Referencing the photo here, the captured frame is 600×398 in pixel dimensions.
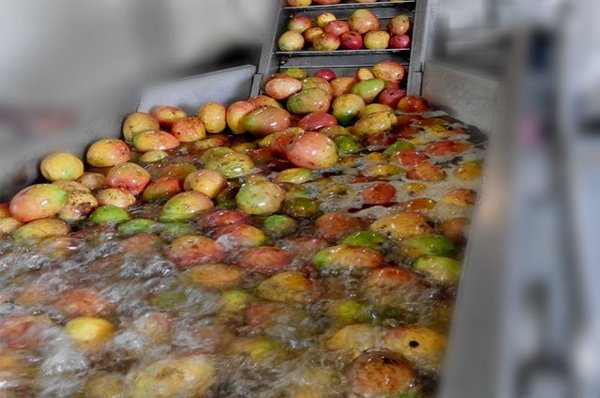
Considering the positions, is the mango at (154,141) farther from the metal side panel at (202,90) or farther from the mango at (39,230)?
the mango at (39,230)

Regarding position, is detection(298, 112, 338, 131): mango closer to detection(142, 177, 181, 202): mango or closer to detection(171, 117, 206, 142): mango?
detection(171, 117, 206, 142): mango

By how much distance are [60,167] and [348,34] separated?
218 cm

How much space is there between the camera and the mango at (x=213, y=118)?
351 centimetres

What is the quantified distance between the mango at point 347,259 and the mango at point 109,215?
2.95 ft

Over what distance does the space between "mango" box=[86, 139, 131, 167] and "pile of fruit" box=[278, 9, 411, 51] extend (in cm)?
162

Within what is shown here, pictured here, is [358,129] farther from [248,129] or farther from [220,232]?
[220,232]

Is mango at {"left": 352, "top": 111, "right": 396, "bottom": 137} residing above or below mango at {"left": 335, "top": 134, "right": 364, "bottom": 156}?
above

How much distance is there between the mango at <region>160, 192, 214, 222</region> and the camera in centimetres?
240

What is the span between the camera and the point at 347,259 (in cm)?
189

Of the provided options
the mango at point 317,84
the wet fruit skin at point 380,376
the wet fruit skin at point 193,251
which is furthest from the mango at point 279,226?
the mango at point 317,84

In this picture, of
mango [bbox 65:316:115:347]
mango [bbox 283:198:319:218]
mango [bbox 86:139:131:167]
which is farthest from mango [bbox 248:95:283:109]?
mango [bbox 65:316:115:347]

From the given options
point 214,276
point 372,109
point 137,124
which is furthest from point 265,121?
point 214,276

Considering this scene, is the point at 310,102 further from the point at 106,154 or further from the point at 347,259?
the point at 347,259

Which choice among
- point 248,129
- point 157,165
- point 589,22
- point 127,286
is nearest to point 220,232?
point 127,286
